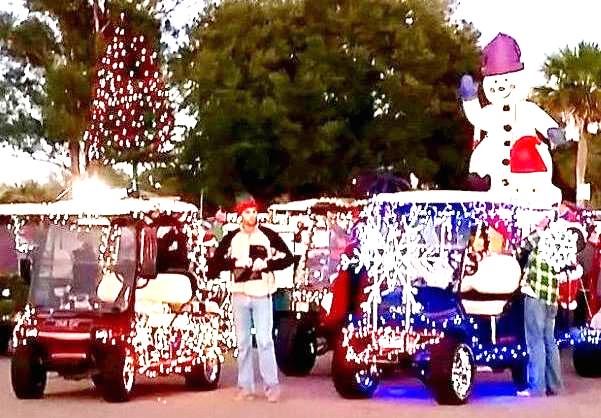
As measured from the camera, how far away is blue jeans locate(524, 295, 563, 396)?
13172mm

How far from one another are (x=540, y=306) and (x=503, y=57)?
413 cm

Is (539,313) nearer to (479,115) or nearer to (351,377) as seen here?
(351,377)

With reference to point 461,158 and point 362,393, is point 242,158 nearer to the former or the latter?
point 461,158

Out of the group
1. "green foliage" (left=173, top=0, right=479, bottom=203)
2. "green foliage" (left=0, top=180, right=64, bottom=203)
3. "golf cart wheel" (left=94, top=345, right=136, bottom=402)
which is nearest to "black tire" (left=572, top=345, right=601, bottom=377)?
"golf cart wheel" (left=94, top=345, right=136, bottom=402)

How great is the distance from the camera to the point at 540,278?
13.0m

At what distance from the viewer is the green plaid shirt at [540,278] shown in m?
13.0

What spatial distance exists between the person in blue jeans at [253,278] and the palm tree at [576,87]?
Result: 1686 centimetres

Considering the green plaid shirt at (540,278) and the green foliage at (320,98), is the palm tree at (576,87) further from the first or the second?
the green plaid shirt at (540,278)

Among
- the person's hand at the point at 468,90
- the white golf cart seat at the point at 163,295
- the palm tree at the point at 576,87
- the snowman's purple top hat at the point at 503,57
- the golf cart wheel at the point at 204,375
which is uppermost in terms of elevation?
the palm tree at the point at 576,87

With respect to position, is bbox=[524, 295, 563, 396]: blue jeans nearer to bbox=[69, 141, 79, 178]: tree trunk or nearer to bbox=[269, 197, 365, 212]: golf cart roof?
bbox=[269, 197, 365, 212]: golf cart roof

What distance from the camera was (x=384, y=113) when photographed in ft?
98.6

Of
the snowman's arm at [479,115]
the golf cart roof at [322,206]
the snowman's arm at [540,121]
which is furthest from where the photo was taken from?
the snowman's arm at [479,115]

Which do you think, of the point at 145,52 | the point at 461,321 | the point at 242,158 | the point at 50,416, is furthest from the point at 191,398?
the point at 242,158

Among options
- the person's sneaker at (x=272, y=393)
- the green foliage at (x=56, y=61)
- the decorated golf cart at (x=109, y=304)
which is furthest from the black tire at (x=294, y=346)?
the green foliage at (x=56, y=61)
